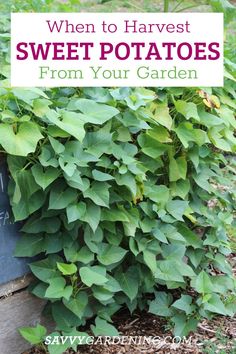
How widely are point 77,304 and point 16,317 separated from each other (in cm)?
27

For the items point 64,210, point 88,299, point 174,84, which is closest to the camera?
point 64,210

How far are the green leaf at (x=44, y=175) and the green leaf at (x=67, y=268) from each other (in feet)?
1.07

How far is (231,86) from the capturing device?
120 inches

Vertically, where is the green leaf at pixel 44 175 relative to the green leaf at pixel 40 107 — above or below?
below

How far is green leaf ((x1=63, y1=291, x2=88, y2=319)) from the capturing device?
2.25 metres

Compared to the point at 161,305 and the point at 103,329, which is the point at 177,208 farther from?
the point at 103,329

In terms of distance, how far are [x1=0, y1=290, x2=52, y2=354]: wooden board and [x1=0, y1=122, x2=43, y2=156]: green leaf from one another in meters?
0.66

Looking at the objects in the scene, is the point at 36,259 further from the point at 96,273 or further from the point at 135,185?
the point at 135,185

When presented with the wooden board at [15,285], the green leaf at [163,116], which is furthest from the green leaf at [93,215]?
the green leaf at [163,116]

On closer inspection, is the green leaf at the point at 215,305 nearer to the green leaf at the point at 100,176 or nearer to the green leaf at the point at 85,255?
the green leaf at the point at 85,255

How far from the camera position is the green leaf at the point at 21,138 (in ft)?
6.41

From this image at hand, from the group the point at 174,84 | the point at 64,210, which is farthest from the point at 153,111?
the point at 64,210

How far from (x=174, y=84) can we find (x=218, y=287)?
3.10 ft

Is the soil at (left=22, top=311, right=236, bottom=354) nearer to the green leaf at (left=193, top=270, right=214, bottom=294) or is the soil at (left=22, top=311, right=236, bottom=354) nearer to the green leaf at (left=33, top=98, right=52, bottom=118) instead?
the green leaf at (left=193, top=270, right=214, bottom=294)
